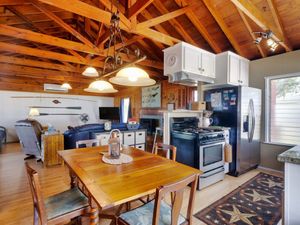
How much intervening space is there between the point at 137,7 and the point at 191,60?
133 cm

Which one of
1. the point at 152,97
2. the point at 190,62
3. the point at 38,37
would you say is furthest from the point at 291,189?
the point at 152,97

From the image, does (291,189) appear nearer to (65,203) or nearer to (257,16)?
(65,203)

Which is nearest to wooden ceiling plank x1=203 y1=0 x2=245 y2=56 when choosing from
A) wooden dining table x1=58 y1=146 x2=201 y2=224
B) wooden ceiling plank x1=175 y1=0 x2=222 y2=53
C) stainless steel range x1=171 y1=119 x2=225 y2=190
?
wooden ceiling plank x1=175 y1=0 x2=222 y2=53

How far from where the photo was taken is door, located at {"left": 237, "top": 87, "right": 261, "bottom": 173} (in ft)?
11.2

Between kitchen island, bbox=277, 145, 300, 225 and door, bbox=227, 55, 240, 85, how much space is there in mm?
2708

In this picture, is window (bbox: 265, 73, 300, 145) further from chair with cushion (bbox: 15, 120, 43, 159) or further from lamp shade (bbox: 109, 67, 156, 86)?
chair with cushion (bbox: 15, 120, 43, 159)

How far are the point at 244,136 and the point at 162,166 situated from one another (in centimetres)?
258

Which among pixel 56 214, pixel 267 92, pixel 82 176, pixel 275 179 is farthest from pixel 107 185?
pixel 267 92

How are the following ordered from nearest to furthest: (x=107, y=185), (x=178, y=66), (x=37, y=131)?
1. (x=107, y=185)
2. (x=178, y=66)
3. (x=37, y=131)

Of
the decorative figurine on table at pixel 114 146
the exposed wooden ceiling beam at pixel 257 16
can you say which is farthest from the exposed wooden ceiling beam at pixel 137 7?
the decorative figurine on table at pixel 114 146

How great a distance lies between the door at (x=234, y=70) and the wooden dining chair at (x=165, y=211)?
2979 mm

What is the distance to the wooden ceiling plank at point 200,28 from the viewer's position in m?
3.30

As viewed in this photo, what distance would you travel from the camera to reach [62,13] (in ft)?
13.9

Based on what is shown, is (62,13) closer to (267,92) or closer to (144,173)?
(144,173)
